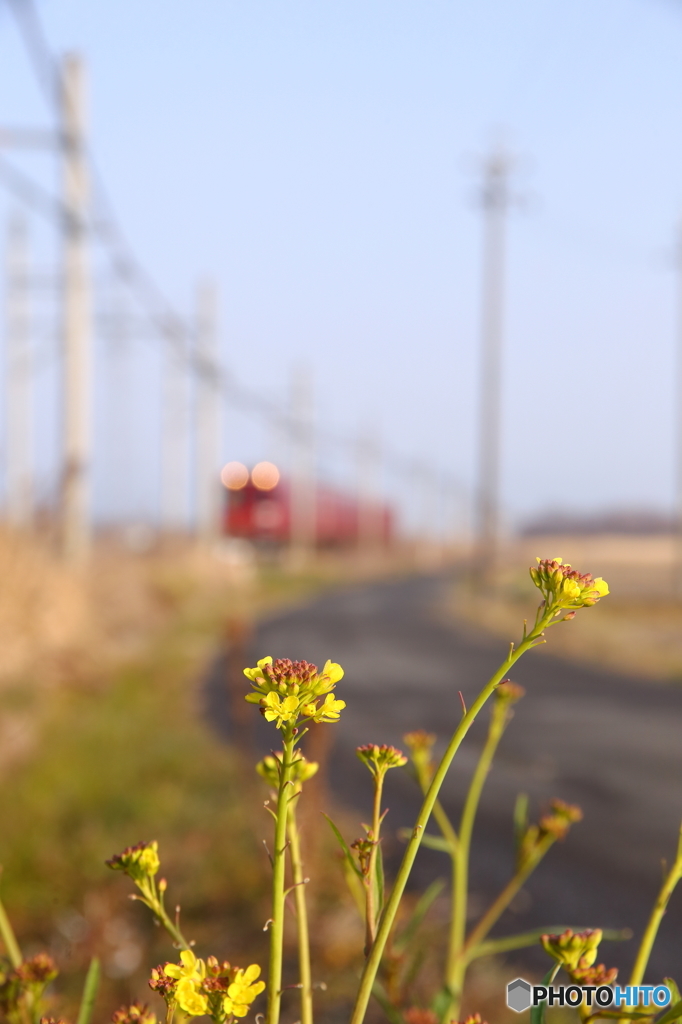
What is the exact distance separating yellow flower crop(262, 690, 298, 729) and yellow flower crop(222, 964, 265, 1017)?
0.19 meters

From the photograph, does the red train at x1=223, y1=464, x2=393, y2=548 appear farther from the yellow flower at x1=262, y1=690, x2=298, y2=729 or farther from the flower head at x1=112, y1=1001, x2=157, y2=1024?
the yellow flower at x1=262, y1=690, x2=298, y2=729

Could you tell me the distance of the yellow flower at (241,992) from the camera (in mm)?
785

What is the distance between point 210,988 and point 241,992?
3 centimetres

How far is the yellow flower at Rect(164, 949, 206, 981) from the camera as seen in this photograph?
81cm

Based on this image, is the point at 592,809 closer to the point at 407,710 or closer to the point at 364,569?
the point at 407,710

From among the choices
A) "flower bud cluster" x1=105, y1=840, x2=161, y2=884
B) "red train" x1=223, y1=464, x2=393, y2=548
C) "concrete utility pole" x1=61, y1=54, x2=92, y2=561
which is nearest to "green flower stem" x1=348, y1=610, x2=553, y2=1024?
"flower bud cluster" x1=105, y1=840, x2=161, y2=884

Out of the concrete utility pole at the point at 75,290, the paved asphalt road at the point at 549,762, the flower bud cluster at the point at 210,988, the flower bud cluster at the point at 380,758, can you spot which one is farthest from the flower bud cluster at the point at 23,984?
the concrete utility pole at the point at 75,290

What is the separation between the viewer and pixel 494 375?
82.0ft

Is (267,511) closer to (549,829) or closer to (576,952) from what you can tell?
(549,829)

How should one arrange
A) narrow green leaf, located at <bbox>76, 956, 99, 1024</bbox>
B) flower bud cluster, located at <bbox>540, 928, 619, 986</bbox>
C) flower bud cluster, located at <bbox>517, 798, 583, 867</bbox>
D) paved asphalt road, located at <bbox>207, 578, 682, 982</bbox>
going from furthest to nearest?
paved asphalt road, located at <bbox>207, 578, 682, 982</bbox>
flower bud cluster, located at <bbox>517, 798, 583, 867</bbox>
narrow green leaf, located at <bbox>76, 956, 99, 1024</bbox>
flower bud cluster, located at <bbox>540, 928, 619, 986</bbox>

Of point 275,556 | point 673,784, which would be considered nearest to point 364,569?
point 275,556

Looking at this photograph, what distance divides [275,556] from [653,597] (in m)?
20.6

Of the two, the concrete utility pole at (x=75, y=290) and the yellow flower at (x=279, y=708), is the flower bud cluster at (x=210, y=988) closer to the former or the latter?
the yellow flower at (x=279, y=708)

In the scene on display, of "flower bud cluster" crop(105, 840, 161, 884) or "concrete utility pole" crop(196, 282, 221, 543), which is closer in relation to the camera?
"flower bud cluster" crop(105, 840, 161, 884)
